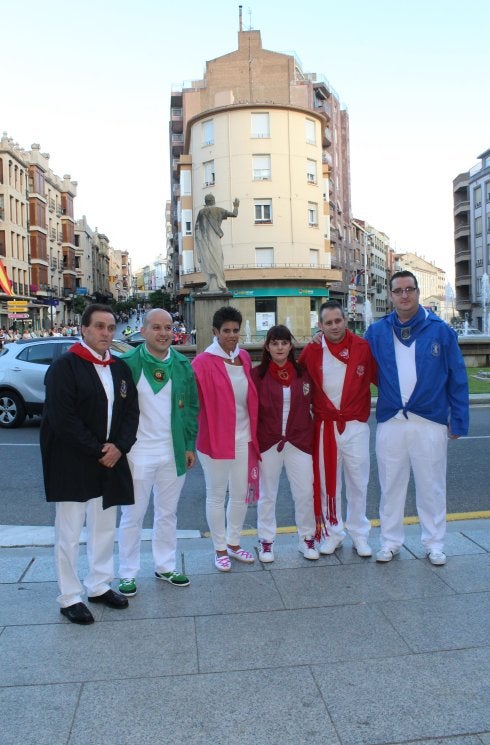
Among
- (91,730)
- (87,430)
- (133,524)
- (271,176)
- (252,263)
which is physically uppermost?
(271,176)

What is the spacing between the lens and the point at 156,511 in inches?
177

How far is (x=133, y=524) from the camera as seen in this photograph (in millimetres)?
4348

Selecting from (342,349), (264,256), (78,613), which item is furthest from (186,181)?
(78,613)

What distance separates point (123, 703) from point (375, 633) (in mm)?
1428

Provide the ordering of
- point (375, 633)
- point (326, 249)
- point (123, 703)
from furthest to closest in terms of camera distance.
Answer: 1. point (326, 249)
2. point (375, 633)
3. point (123, 703)

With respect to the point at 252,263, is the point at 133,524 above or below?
below

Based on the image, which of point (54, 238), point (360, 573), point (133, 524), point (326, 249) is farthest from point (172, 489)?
point (54, 238)

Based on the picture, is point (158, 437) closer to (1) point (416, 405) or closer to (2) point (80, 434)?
(2) point (80, 434)

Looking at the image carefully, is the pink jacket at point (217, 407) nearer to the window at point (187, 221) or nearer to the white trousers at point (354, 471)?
the white trousers at point (354, 471)

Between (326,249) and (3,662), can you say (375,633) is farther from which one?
(326,249)

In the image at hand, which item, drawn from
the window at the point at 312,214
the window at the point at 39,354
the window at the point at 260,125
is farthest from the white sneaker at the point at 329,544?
the window at the point at 312,214

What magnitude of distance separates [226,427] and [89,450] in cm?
101

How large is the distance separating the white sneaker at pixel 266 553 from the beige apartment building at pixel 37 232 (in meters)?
53.0

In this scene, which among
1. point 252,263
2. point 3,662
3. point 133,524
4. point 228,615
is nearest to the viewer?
point 3,662
